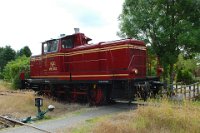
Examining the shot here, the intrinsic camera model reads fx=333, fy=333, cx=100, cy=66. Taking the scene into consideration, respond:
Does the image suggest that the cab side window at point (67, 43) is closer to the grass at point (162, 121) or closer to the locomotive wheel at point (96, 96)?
the locomotive wheel at point (96, 96)

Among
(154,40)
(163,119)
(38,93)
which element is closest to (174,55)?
(154,40)

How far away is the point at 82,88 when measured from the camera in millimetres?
16750

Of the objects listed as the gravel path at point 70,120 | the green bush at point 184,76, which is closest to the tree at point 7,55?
the green bush at point 184,76

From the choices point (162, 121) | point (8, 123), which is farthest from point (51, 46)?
point (162, 121)

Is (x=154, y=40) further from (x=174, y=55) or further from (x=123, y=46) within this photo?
(x=123, y=46)

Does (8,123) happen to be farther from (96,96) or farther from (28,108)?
(96,96)

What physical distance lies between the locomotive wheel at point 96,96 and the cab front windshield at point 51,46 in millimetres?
3539

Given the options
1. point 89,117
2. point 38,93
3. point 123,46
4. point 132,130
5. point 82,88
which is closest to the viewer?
point 132,130

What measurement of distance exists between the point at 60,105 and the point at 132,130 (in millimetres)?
8677

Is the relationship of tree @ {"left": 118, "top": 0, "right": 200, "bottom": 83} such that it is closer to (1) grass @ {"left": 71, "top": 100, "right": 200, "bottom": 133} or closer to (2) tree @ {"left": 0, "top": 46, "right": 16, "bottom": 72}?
(1) grass @ {"left": 71, "top": 100, "right": 200, "bottom": 133}

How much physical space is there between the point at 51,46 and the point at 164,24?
257 inches

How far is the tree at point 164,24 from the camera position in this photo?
18.9m

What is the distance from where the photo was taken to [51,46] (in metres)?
18.5

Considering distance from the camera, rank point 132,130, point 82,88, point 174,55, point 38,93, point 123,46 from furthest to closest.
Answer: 1. point 38,93
2. point 174,55
3. point 82,88
4. point 123,46
5. point 132,130
